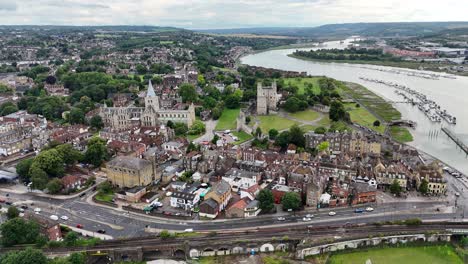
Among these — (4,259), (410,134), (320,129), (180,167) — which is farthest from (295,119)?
(4,259)

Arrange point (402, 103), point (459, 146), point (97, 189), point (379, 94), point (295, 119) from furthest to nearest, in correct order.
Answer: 1. point (379, 94)
2. point (402, 103)
3. point (295, 119)
4. point (459, 146)
5. point (97, 189)

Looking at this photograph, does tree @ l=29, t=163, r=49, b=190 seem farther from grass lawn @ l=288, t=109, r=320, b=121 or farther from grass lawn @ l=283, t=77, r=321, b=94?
grass lawn @ l=283, t=77, r=321, b=94

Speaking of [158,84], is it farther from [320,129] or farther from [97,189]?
[97,189]

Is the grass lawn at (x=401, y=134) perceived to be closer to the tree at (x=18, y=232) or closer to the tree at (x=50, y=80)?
the tree at (x=18, y=232)

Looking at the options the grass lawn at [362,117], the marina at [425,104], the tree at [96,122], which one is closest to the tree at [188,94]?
the tree at [96,122]

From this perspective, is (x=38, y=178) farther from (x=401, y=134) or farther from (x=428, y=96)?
(x=428, y=96)

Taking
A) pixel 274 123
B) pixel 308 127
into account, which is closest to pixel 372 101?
pixel 308 127
